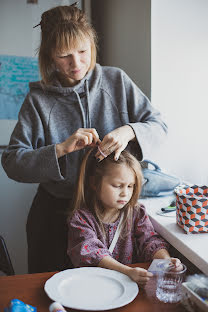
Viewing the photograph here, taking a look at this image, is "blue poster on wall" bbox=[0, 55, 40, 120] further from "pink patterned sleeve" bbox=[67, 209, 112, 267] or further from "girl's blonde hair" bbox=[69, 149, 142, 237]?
"pink patterned sleeve" bbox=[67, 209, 112, 267]

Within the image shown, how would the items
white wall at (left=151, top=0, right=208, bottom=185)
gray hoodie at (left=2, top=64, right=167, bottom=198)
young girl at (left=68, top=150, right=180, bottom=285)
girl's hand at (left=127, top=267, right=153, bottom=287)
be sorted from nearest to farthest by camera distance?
girl's hand at (left=127, top=267, right=153, bottom=287)
young girl at (left=68, top=150, right=180, bottom=285)
gray hoodie at (left=2, top=64, right=167, bottom=198)
white wall at (left=151, top=0, right=208, bottom=185)

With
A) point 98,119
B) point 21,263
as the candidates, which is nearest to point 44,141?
point 98,119

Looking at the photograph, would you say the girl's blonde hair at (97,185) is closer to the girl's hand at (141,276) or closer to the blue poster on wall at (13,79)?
the girl's hand at (141,276)

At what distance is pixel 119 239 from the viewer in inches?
50.8

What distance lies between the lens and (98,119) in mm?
1427

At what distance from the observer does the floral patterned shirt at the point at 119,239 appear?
1179mm

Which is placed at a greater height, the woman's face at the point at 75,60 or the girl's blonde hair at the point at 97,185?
the woman's face at the point at 75,60

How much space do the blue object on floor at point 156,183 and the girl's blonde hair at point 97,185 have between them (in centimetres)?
22

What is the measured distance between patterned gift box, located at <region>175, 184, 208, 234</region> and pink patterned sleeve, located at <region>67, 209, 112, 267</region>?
0.26m

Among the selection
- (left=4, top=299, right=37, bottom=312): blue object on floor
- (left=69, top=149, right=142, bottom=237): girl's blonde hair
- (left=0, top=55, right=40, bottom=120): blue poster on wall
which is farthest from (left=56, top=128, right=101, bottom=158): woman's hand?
(left=0, top=55, right=40, bottom=120): blue poster on wall

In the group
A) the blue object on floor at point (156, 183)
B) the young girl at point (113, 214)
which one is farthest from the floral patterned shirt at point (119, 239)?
the blue object on floor at point (156, 183)

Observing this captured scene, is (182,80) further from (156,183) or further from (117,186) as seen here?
(117,186)

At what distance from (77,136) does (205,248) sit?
49 cm

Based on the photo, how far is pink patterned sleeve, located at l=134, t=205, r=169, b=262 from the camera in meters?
1.23
